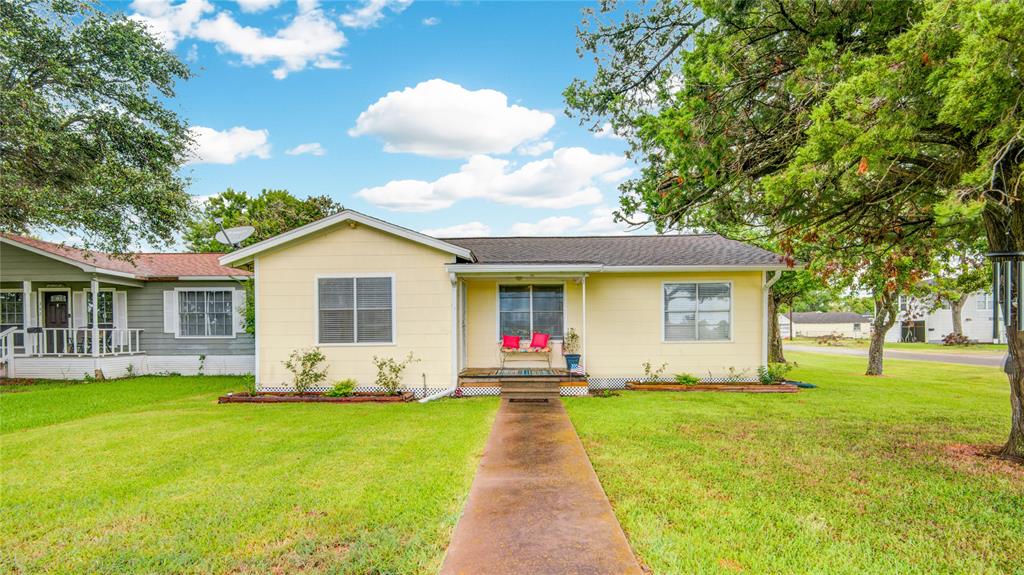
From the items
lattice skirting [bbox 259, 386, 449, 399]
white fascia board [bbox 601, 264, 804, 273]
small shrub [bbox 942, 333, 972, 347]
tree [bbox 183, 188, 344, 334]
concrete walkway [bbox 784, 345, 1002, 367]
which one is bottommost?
small shrub [bbox 942, 333, 972, 347]

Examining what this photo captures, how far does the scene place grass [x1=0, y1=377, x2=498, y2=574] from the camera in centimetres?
315

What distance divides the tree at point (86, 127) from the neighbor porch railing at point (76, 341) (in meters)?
2.71

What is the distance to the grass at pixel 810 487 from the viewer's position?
308cm

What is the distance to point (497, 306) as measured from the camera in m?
11.2

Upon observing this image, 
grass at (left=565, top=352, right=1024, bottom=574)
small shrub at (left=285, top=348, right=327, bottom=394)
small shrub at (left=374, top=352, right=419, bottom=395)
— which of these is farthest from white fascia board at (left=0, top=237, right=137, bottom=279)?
grass at (left=565, top=352, right=1024, bottom=574)

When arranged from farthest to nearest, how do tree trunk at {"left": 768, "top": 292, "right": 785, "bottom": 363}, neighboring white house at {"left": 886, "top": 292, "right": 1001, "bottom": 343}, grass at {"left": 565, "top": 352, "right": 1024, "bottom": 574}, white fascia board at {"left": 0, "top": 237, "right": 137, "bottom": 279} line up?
neighboring white house at {"left": 886, "top": 292, "right": 1001, "bottom": 343}
tree trunk at {"left": 768, "top": 292, "right": 785, "bottom": 363}
white fascia board at {"left": 0, "top": 237, "right": 137, "bottom": 279}
grass at {"left": 565, "top": 352, "right": 1024, "bottom": 574}

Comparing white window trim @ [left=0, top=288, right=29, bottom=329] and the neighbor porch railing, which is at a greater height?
white window trim @ [left=0, top=288, right=29, bottom=329]

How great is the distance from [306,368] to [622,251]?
309 inches

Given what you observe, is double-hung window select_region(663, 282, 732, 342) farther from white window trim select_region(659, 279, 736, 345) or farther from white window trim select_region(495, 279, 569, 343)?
white window trim select_region(495, 279, 569, 343)

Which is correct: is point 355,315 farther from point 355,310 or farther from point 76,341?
point 76,341

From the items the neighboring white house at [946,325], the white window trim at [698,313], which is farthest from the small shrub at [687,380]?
the neighboring white house at [946,325]

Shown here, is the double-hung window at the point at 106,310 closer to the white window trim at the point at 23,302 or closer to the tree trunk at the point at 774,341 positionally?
the white window trim at the point at 23,302

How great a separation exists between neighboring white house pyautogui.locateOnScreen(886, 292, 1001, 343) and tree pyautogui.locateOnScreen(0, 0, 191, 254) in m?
43.4

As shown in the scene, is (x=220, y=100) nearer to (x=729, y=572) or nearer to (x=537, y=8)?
(x=537, y=8)
